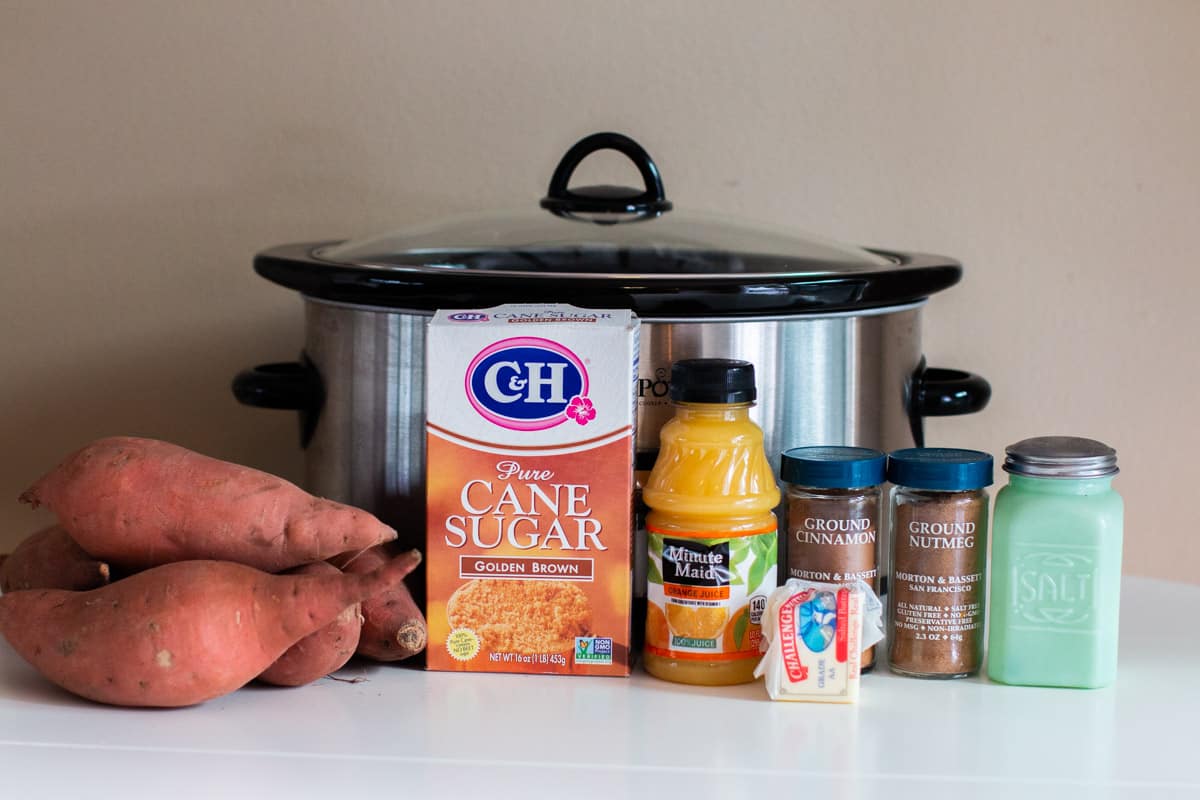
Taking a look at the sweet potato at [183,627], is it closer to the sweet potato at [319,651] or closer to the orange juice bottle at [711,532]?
the sweet potato at [319,651]

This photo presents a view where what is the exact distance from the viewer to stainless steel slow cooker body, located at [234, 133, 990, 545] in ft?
2.77

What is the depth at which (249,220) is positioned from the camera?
121 cm

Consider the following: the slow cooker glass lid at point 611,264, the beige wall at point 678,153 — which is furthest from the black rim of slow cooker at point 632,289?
the beige wall at point 678,153

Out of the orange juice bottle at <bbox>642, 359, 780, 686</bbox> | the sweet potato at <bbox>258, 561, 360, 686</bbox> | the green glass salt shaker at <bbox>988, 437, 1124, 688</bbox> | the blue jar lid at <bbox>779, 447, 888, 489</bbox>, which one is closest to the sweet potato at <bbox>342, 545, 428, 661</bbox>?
the sweet potato at <bbox>258, 561, 360, 686</bbox>

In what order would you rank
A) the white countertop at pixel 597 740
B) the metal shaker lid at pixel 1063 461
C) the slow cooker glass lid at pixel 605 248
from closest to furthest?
the white countertop at pixel 597 740, the metal shaker lid at pixel 1063 461, the slow cooker glass lid at pixel 605 248

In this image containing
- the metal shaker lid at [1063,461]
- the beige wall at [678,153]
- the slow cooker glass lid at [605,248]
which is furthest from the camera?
the beige wall at [678,153]

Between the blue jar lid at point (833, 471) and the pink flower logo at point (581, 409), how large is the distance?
126 mm

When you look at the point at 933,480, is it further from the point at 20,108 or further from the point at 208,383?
the point at 20,108

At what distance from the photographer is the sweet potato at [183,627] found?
2.38ft

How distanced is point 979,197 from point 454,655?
66 cm

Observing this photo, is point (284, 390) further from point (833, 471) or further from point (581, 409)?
point (833, 471)

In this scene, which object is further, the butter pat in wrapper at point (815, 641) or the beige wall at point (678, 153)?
the beige wall at point (678, 153)

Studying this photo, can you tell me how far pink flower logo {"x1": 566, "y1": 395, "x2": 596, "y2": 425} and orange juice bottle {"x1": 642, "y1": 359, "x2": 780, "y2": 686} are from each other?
5cm

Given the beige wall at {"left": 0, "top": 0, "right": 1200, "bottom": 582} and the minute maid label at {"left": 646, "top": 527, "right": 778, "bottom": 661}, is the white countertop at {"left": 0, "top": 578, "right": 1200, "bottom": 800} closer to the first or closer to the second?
the minute maid label at {"left": 646, "top": 527, "right": 778, "bottom": 661}
